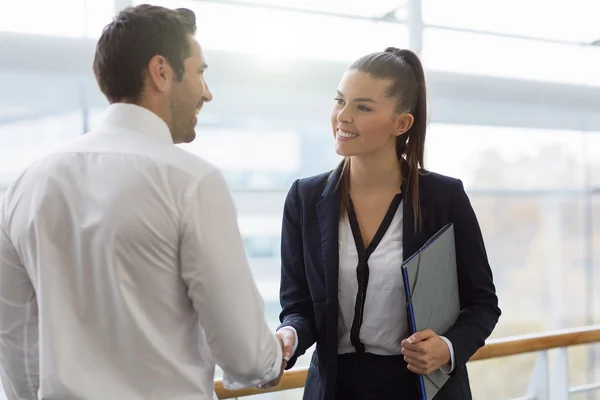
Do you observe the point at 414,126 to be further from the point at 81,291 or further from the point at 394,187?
the point at 81,291

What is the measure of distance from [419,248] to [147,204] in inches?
26.9

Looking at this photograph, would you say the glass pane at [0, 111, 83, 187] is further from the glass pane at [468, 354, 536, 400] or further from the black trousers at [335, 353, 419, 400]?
the glass pane at [468, 354, 536, 400]

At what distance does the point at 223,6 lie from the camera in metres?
2.94

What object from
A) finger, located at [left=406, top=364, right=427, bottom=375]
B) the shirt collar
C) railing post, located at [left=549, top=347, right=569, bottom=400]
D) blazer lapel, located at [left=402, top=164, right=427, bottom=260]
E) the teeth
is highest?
the shirt collar

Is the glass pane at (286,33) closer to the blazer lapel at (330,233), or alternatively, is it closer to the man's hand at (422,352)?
the blazer lapel at (330,233)

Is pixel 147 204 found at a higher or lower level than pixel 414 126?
lower

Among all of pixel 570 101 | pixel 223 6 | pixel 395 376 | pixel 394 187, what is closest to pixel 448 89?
pixel 570 101

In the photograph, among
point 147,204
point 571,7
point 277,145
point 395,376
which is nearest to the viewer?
point 147,204

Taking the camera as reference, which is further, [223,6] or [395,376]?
[223,6]

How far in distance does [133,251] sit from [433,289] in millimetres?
698

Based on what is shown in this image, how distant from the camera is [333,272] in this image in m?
1.44

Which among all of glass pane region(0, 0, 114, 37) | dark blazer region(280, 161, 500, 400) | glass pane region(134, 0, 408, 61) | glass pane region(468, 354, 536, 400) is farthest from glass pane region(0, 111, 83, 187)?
glass pane region(468, 354, 536, 400)

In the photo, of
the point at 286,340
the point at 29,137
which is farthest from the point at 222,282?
the point at 29,137

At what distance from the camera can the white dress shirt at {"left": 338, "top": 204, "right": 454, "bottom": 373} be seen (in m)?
1.42
